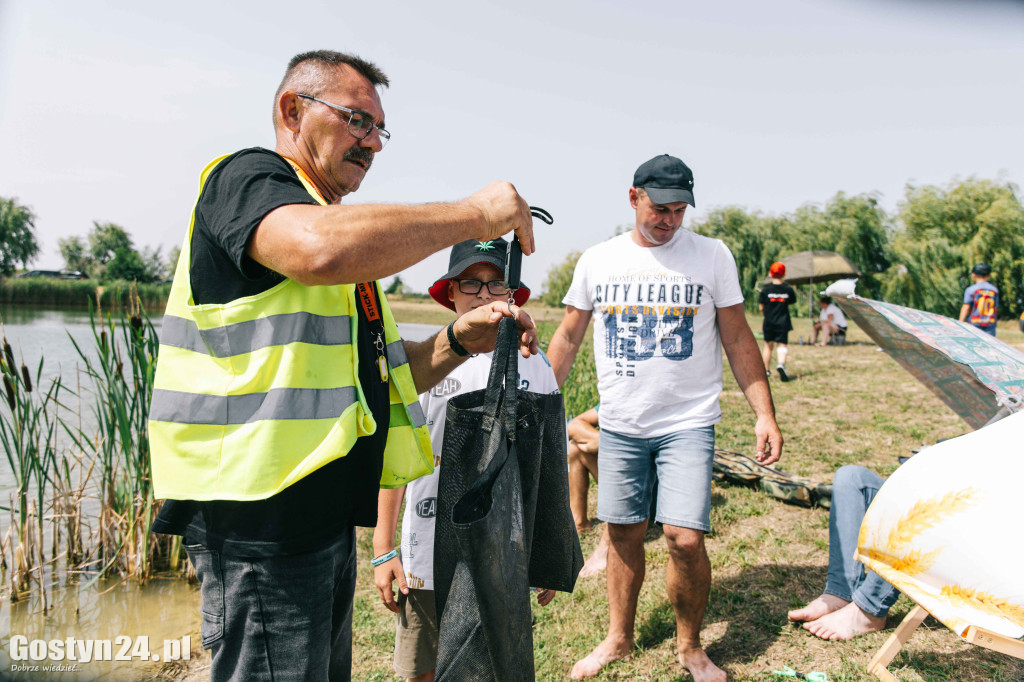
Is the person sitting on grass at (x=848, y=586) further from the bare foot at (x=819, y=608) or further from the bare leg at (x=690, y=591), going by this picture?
the bare leg at (x=690, y=591)

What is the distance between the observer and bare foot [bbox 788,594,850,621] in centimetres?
363

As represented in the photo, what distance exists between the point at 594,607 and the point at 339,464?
2.81m

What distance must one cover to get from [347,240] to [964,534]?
1.99 metres

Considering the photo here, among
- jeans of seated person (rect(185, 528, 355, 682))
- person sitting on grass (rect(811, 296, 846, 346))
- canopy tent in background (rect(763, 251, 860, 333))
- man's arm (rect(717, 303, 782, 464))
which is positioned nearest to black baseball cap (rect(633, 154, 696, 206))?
man's arm (rect(717, 303, 782, 464))

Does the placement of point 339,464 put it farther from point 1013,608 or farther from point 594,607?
point 594,607

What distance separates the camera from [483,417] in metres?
1.78

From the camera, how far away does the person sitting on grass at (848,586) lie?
346 centimetres

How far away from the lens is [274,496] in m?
1.57

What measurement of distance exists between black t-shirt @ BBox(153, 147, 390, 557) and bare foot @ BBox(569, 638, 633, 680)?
2039 millimetres

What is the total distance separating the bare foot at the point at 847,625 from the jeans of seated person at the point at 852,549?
46 mm

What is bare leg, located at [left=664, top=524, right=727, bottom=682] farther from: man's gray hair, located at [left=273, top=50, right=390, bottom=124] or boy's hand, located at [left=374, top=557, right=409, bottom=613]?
man's gray hair, located at [left=273, top=50, right=390, bottom=124]

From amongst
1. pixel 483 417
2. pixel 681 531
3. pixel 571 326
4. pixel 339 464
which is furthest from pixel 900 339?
pixel 339 464

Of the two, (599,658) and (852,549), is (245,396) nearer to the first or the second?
(599,658)

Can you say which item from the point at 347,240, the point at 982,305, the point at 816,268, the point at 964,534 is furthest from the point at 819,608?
the point at 816,268
